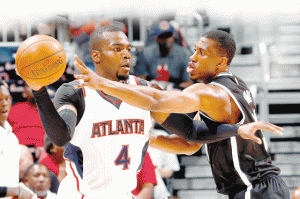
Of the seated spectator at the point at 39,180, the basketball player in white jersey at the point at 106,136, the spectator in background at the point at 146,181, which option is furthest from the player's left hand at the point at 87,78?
the seated spectator at the point at 39,180

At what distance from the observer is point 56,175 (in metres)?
5.76

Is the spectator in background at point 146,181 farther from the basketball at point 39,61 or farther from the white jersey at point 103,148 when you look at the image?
the basketball at point 39,61

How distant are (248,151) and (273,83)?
14.6 ft

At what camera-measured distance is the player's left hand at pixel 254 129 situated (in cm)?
312

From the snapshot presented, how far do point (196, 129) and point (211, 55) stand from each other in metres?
0.61

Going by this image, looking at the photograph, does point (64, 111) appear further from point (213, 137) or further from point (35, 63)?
point (213, 137)

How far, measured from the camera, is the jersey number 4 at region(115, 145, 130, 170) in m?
3.39

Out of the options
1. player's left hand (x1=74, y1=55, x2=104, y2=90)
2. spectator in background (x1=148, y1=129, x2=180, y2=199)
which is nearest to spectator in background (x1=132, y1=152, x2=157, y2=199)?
spectator in background (x1=148, y1=129, x2=180, y2=199)

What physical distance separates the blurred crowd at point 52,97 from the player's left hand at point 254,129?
2.18 m

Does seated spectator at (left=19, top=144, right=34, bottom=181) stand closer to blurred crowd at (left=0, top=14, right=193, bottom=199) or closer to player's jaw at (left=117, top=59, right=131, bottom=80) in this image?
blurred crowd at (left=0, top=14, right=193, bottom=199)

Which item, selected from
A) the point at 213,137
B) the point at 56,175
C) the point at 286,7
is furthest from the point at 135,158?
the point at 286,7

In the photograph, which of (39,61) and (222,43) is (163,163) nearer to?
(222,43)

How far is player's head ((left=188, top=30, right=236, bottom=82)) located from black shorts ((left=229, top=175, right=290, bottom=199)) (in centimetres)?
94

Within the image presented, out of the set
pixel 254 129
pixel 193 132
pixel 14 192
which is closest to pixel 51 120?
pixel 193 132
